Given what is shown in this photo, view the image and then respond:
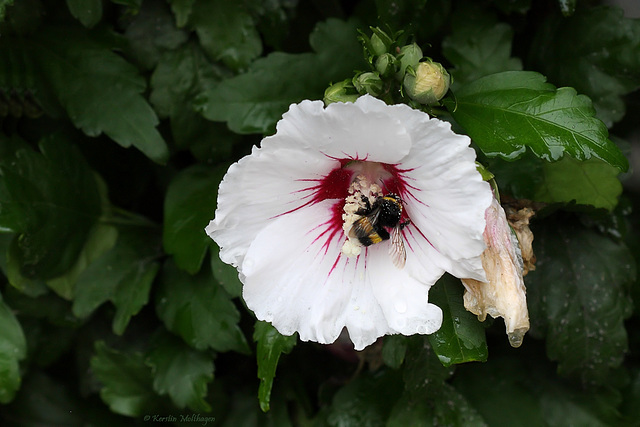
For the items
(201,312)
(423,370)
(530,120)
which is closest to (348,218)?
(530,120)

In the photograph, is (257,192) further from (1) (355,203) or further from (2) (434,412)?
(2) (434,412)

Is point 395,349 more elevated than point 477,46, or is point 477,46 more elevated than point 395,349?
point 477,46

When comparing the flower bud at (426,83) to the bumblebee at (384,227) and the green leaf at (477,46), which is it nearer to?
the bumblebee at (384,227)

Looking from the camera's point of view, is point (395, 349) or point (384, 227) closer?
point (384, 227)

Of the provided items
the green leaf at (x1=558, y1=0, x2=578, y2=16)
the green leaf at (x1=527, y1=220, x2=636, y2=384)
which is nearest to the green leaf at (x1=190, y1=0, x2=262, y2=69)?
the green leaf at (x1=558, y1=0, x2=578, y2=16)

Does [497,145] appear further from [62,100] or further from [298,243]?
[62,100]
